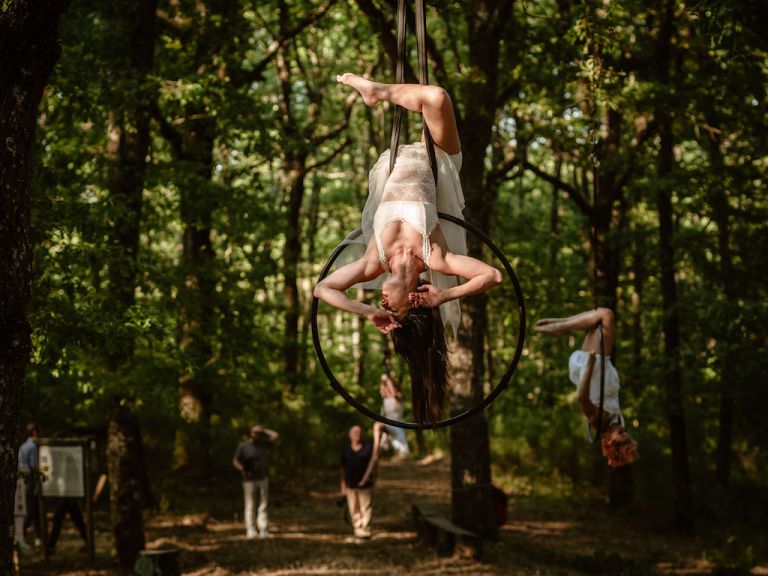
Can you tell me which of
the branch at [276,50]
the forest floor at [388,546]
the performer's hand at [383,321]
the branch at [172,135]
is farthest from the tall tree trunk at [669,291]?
the performer's hand at [383,321]

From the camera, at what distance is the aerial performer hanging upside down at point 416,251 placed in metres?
4.12

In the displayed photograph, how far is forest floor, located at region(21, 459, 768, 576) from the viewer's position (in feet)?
38.2

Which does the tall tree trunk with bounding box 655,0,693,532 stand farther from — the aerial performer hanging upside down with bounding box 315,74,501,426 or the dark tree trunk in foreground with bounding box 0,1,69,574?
the dark tree trunk in foreground with bounding box 0,1,69,574

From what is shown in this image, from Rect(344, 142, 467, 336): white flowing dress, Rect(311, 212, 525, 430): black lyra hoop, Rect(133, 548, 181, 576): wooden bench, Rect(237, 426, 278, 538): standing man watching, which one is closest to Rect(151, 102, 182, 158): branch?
Rect(237, 426, 278, 538): standing man watching

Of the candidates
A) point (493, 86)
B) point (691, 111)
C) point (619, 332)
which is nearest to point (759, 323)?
point (691, 111)

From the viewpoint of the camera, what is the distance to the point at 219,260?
1343 centimetres

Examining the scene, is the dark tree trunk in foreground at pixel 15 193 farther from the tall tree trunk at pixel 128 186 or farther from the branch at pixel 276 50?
the branch at pixel 276 50

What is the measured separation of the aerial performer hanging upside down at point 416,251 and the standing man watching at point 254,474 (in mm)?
9217

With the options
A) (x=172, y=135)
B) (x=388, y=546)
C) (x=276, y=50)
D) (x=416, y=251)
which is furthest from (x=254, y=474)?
(x=416, y=251)

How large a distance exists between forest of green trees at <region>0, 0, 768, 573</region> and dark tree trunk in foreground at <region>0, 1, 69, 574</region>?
12mm

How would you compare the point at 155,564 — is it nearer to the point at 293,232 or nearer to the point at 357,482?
the point at 357,482

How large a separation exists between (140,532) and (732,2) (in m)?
8.80

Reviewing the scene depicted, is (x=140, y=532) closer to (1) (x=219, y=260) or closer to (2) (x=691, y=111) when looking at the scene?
(1) (x=219, y=260)

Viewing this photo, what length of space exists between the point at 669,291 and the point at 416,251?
462 inches
